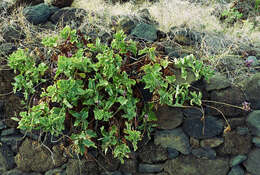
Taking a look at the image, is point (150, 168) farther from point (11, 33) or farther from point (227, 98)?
point (11, 33)

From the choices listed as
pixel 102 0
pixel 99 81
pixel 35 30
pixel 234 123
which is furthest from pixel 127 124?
pixel 102 0

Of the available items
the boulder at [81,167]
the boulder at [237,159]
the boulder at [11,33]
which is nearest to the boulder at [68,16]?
the boulder at [11,33]

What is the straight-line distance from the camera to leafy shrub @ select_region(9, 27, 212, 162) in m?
1.88

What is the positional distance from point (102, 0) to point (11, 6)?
1.34 metres

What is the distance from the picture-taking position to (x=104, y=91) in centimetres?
201

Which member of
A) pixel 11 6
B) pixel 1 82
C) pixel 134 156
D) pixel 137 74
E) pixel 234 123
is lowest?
pixel 134 156

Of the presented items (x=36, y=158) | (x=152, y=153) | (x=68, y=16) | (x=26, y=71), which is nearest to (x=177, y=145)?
(x=152, y=153)

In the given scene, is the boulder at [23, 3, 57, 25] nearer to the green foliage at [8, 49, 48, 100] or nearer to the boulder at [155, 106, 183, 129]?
the green foliage at [8, 49, 48, 100]

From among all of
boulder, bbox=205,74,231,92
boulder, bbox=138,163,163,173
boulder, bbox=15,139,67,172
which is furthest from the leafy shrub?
boulder, bbox=15,139,67,172

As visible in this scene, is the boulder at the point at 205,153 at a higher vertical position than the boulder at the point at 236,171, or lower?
higher

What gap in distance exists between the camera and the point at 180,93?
1985 mm

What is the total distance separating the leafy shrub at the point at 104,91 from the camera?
1.88 m

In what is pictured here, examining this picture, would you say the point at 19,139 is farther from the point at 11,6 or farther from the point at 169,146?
the point at 11,6

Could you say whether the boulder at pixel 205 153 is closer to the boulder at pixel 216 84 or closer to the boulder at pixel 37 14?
the boulder at pixel 216 84
